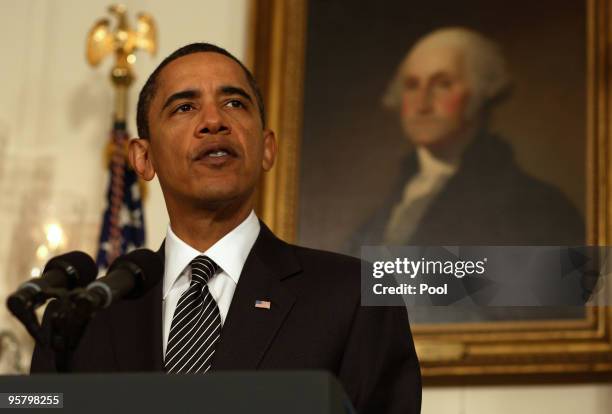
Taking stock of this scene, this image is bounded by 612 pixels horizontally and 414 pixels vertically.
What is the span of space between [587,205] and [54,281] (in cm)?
391

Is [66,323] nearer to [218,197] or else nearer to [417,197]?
[218,197]

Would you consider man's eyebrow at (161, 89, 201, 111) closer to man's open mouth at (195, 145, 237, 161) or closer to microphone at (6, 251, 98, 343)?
man's open mouth at (195, 145, 237, 161)

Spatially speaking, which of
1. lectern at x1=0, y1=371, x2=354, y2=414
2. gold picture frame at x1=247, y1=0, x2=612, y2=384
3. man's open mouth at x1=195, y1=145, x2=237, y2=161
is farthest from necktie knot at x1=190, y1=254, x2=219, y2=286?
gold picture frame at x1=247, y1=0, x2=612, y2=384

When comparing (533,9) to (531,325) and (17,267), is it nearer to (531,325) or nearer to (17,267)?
(531,325)

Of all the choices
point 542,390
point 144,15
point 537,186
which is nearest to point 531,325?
point 542,390

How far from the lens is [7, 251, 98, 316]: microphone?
2.05 meters

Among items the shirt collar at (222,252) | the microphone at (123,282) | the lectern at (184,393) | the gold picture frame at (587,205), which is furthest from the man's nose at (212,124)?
the gold picture frame at (587,205)

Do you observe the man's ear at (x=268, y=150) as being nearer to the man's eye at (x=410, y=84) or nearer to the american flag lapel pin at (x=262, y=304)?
the american flag lapel pin at (x=262, y=304)

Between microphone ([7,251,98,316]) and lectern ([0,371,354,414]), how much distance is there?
17 cm

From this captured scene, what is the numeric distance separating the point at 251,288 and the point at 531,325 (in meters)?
2.98

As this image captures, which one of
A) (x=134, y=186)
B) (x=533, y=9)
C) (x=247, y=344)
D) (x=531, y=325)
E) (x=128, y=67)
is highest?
(x=533, y=9)

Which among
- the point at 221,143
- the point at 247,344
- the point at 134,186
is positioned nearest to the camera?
the point at 247,344

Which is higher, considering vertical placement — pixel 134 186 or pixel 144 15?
pixel 144 15

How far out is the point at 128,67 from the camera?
5820 mm
